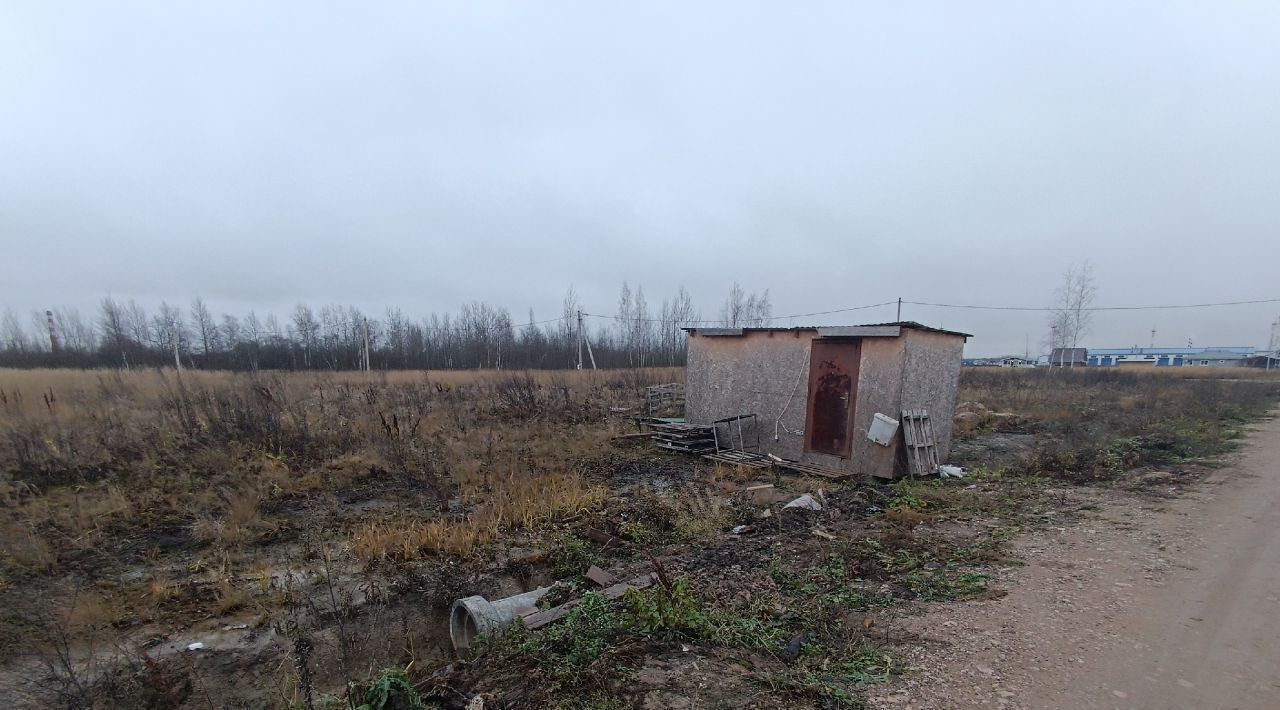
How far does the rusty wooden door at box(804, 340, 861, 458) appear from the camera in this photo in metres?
9.08

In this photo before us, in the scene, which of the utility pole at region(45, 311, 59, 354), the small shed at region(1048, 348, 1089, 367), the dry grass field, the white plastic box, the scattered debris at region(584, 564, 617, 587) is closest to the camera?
the dry grass field

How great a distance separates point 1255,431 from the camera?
44.2 ft

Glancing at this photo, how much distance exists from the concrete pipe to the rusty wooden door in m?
6.87

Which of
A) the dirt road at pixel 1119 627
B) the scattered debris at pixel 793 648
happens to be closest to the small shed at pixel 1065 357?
the dirt road at pixel 1119 627

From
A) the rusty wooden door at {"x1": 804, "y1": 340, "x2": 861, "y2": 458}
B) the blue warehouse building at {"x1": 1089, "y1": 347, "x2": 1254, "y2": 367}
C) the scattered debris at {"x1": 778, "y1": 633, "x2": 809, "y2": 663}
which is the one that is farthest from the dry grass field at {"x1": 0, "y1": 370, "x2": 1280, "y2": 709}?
the blue warehouse building at {"x1": 1089, "y1": 347, "x2": 1254, "y2": 367}

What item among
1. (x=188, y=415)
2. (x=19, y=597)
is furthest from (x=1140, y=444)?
(x=188, y=415)

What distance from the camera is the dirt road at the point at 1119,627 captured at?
2881 mm

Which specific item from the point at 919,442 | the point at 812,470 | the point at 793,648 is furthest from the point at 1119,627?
the point at 812,470

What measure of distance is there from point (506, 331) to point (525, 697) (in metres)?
40.4

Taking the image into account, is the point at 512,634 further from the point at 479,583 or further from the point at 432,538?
the point at 432,538

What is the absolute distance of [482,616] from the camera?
3678mm

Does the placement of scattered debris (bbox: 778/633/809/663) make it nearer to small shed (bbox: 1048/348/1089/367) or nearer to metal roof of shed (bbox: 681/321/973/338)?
metal roof of shed (bbox: 681/321/973/338)

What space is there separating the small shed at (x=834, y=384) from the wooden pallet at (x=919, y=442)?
16cm

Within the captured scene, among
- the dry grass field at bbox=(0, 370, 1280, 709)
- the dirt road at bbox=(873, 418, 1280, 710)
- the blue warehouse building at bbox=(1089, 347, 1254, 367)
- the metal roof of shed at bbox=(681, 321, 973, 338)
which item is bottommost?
the dry grass field at bbox=(0, 370, 1280, 709)
